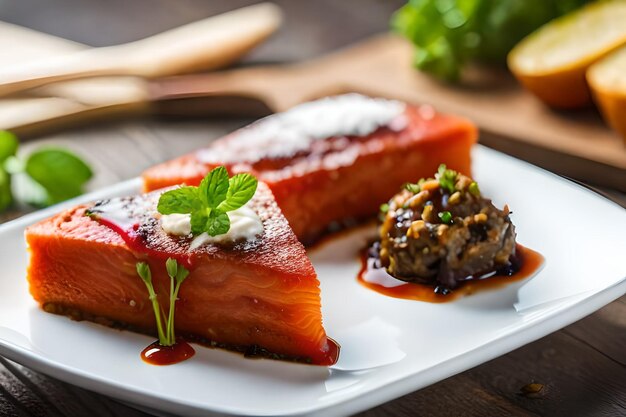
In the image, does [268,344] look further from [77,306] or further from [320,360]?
[77,306]

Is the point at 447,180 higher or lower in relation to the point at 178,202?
lower

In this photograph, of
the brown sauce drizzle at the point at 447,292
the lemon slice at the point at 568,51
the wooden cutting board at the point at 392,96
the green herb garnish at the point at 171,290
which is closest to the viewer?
the green herb garnish at the point at 171,290

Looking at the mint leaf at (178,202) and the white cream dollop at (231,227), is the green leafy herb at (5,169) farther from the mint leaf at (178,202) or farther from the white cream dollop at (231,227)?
the mint leaf at (178,202)

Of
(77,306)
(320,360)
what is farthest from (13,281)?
(320,360)

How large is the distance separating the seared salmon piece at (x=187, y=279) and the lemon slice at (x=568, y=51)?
2.22m

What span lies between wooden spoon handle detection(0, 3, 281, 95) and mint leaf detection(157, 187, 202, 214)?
7.00ft

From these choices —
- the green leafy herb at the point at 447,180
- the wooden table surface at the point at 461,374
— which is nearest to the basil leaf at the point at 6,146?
the wooden table surface at the point at 461,374

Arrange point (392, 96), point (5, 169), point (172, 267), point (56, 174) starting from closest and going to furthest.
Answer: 1. point (172, 267)
2. point (56, 174)
3. point (5, 169)
4. point (392, 96)

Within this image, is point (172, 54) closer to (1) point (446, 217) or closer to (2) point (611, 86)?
(2) point (611, 86)

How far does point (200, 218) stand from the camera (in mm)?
2994

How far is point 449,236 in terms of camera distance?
325 centimetres

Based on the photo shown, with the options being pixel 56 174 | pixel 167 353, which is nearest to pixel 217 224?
pixel 167 353

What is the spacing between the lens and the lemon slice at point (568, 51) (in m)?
4.74

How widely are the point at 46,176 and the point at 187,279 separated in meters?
1.52
